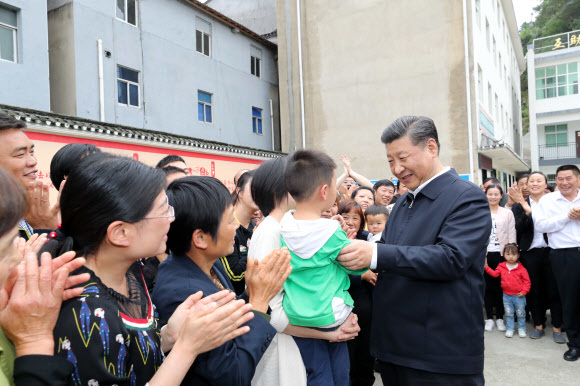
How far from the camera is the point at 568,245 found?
4031 millimetres

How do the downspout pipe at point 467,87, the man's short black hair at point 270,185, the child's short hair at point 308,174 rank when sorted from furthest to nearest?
the downspout pipe at point 467,87, the man's short black hair at point 270,185, the child's short hair at point 308,174

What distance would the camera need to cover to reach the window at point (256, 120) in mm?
16691

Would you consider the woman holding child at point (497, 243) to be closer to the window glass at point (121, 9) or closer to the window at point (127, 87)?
the window at point (127, 87)

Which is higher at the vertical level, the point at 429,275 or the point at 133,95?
the point at 133,95

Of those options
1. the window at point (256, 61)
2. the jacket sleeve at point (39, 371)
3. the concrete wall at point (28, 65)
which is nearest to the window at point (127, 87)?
the concrete wall at point (28, 65)

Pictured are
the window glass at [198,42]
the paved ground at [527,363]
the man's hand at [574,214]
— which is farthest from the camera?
the window glass at [198,42]

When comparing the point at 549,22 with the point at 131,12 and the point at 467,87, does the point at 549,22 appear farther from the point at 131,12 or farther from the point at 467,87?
the point at 131,12

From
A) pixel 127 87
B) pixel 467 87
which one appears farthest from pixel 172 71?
pixel 467 87

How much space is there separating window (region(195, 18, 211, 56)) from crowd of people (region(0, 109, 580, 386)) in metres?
12.7

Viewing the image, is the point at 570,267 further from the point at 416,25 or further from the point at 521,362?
the point at 416,25

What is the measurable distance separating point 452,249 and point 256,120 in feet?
51.4

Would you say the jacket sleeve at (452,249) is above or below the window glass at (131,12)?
below

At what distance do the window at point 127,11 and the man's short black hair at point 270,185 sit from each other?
11428mm

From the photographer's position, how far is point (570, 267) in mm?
4016
